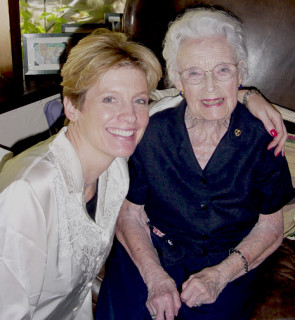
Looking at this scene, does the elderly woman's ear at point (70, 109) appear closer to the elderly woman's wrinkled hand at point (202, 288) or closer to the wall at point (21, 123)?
the elderly woman's wrinkled hand at point (202, 288)

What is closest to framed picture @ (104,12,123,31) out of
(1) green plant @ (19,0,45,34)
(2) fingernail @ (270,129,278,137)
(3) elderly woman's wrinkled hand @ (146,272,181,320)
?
(1) green plant @ (19,0,45,34)

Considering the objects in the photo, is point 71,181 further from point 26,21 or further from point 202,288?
point 26,21

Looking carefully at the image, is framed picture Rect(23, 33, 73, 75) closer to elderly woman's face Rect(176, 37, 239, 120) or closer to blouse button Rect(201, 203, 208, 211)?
elderly woman's face Rect(176, 37, 239, 120)

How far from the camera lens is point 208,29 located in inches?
51.8

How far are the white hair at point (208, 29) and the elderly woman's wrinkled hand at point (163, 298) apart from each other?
32.4 inches

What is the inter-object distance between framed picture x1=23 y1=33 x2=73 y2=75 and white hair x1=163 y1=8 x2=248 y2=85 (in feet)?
3.55

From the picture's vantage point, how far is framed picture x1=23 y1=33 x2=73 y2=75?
219 centimetres

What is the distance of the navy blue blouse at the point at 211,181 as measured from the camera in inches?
53.4

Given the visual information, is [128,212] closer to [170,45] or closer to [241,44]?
[170,45]

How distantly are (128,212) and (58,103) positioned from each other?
676mm

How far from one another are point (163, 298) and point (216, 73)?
2.62ft

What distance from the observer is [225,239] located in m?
1.46

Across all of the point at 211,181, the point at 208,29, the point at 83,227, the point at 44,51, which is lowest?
the point at 83,227

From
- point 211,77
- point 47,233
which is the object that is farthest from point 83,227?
point 211,77
